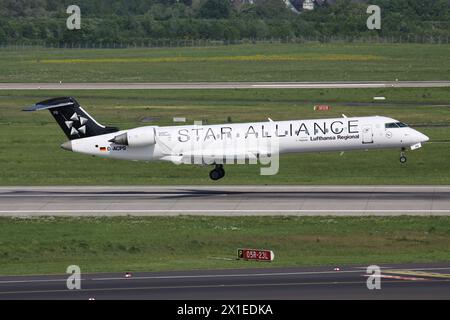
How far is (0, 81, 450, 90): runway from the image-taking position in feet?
367

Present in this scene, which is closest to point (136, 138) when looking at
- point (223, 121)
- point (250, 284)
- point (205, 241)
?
point (205, 241)

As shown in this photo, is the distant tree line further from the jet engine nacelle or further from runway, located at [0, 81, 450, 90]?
the jet engine nacelle

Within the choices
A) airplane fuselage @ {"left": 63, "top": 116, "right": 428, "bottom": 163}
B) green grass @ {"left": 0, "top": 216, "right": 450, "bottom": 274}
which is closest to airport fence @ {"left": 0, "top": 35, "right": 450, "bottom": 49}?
airplane fuselage @ {"left": 63, "top": 116, "right": 428, "bottom": 163}

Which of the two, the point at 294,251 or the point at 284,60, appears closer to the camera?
the point at 294,251

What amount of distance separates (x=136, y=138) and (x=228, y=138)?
16.9ft

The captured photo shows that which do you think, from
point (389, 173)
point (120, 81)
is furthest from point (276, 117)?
point (120, 81)

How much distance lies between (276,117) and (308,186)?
28.5m

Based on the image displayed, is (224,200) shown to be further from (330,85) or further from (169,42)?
(169,42)

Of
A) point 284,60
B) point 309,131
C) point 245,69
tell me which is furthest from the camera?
point 284,60

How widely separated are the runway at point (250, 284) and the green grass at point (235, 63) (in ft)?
287

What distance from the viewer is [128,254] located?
145 ft

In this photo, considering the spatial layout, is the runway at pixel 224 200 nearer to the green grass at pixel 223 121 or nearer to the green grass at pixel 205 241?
the green grass at pixel 205 241

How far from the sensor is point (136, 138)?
5981 centimetres
